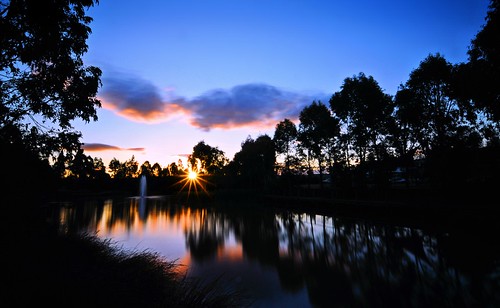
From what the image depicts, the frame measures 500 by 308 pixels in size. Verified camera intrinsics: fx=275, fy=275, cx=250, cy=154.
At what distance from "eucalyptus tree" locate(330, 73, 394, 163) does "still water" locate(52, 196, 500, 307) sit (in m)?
17.3

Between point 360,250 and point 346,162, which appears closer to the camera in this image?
point 360,250

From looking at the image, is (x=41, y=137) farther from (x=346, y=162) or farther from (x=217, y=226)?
(x=346, y=162)

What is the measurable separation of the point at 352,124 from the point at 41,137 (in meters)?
37.3

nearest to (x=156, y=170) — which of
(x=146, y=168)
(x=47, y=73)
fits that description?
Result: (x=146, y=168)

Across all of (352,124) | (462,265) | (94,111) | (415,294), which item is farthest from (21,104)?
(352,124)

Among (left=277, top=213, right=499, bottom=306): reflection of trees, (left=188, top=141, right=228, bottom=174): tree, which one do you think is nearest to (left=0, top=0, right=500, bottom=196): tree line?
(left=277, top=213, right=499, bottom=306): reflection of trees

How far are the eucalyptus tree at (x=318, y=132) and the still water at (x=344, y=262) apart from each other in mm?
22465

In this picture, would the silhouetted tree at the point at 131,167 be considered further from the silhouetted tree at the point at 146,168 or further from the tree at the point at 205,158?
the tree at the point at 205,158

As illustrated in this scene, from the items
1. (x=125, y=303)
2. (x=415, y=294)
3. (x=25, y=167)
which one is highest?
(x=25, y=167)

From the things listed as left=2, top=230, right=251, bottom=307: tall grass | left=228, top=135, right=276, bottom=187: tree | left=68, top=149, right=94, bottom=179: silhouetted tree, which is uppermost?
left=228, top=135, right=276, bottom=187: tree

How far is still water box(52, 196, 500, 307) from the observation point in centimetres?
934

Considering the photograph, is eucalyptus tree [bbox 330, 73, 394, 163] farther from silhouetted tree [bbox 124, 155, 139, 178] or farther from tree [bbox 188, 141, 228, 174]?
silhouetted tree [bbox 124, 155, 139, 178]

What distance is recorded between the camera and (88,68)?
1091cm

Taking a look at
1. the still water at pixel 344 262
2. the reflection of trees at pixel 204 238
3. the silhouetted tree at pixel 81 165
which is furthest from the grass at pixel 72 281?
the reflection of trees at pixel 204 238
